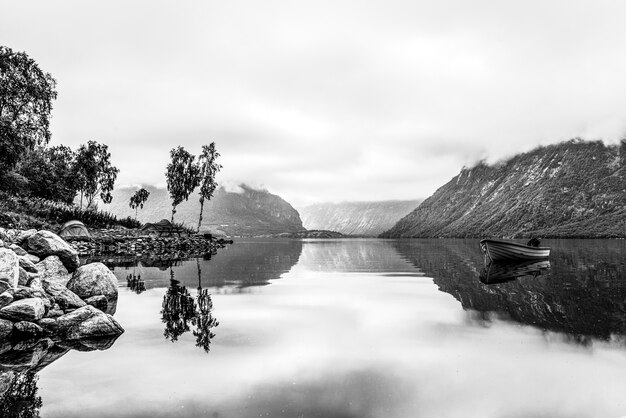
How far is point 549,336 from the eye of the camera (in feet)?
39.3

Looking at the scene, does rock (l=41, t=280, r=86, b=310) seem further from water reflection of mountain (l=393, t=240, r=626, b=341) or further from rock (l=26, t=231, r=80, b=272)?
water reflection of mountain (l=393, t=240, r=626, b=341)

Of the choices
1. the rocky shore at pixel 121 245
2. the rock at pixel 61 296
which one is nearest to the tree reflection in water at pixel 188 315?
the rock at pixel 61 296

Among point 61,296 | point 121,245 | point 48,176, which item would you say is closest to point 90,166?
point 48,176

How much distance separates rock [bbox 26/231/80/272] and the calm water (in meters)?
4.12

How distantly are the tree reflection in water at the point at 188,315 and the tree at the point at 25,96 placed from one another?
2637 centimetres

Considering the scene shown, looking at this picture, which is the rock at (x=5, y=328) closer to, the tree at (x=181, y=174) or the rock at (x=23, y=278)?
the rock at (x=23, y=278)

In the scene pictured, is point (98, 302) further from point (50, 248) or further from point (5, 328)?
point (50, 248)

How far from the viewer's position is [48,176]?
60.0 meters

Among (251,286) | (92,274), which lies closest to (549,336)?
(251,286)

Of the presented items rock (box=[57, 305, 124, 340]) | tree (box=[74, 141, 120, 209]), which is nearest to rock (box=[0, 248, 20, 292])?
rock (box=[57, 305, 124, 340])

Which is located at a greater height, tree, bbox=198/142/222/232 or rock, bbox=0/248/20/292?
tree, bbox=198/142/222/232

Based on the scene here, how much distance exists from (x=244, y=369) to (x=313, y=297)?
34.4 ft

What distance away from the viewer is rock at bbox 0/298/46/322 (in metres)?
11.9

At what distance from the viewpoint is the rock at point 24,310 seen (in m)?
11.9
